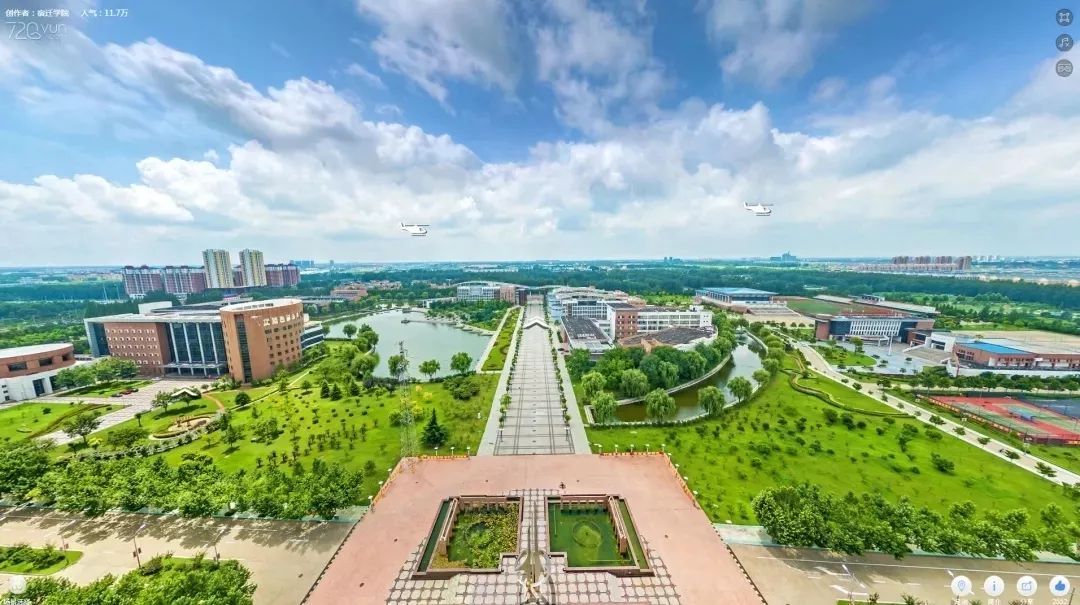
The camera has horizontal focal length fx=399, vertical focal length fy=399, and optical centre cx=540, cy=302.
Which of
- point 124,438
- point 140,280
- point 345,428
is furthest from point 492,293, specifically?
point 140,280

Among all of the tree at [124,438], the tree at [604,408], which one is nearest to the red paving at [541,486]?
the tree at [604,408]

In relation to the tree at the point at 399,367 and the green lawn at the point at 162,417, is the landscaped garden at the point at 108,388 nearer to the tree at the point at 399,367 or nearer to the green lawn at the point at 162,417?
the green lawn at the point at 162,417

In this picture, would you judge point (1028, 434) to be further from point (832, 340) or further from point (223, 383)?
point (223, 383)

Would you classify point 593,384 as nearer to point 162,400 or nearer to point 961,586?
point 961,586

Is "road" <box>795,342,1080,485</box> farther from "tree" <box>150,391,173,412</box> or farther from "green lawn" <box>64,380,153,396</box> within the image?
"green lawn" <box>64,380,153,396</box>

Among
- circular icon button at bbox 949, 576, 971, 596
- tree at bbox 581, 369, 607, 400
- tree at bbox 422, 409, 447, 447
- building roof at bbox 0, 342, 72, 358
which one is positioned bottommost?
tree at bbox 422, 409, 447, 447

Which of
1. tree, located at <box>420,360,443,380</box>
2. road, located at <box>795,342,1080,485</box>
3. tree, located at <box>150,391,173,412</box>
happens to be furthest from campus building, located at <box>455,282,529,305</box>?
tree, located at <box>150,391,173,412</box>

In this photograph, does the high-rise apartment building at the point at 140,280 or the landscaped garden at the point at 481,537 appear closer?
the landscaped garden at the point at 481,537
